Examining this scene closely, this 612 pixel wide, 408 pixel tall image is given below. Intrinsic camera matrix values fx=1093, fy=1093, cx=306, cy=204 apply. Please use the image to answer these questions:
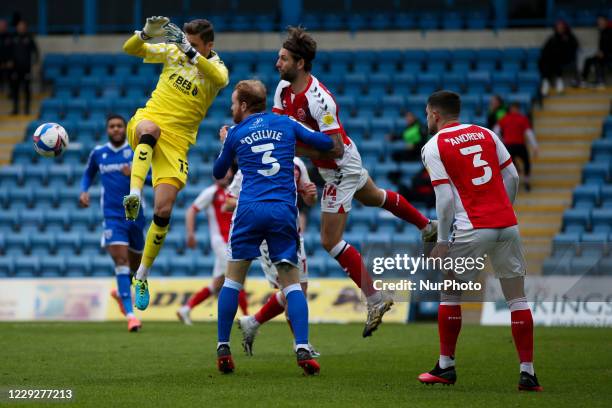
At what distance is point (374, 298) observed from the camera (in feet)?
30.7

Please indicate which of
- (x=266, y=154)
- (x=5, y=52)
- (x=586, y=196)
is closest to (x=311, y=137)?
(x=266, y=154)

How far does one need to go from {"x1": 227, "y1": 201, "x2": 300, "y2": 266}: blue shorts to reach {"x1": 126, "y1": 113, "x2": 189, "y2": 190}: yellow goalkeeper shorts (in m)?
2.04

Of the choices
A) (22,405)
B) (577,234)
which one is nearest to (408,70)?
(577,234)

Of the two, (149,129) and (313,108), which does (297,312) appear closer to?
(313,108)

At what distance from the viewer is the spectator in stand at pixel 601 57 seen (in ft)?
69.2

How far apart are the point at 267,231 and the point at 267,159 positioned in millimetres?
531

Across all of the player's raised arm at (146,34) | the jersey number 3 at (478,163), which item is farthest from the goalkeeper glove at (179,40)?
the jersey number 3 at (478,163)

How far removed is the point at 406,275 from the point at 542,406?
10.4 ft

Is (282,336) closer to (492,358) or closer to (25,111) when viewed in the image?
(492,358)

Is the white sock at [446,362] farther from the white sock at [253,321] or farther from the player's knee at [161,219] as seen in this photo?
the player's knee at [161,219]

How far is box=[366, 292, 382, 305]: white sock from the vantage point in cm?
930

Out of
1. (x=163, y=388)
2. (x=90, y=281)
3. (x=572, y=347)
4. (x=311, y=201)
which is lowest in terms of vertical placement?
(x=90, y=281)

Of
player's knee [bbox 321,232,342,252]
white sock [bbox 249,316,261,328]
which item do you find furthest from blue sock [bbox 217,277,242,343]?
player's knee [bbox 321,232,342,252]

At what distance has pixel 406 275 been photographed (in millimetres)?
9625
